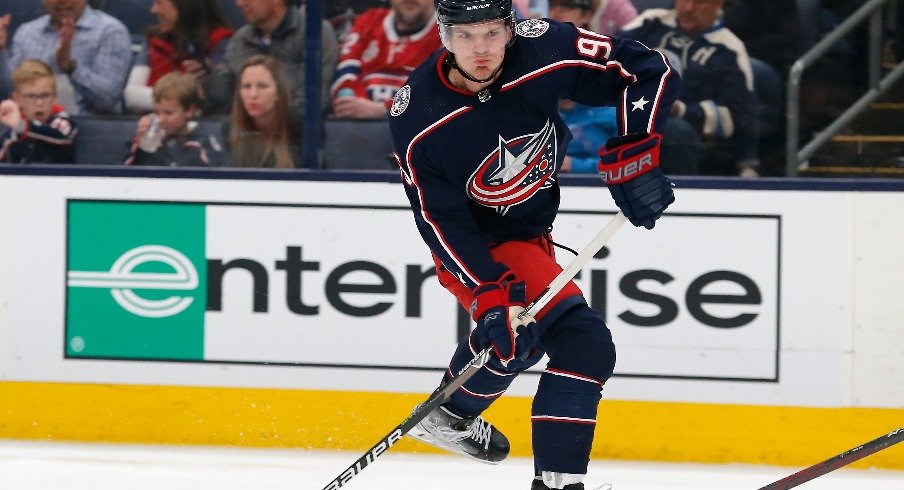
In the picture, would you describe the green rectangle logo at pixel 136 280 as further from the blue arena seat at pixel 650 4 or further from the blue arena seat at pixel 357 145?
the blue arena seat at pixel 650 4

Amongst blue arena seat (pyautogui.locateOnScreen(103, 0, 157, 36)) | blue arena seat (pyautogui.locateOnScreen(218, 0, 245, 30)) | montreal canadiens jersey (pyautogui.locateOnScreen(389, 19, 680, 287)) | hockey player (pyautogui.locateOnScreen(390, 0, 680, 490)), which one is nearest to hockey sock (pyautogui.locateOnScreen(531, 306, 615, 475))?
hockey player (pyautogui.locateOnScreen(390, 0, 680, 490))

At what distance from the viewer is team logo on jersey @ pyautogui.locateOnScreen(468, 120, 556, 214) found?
2.95m

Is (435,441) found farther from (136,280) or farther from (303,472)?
(136,280)

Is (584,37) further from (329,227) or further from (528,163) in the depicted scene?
(329,227)

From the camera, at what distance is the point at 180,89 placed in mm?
4219

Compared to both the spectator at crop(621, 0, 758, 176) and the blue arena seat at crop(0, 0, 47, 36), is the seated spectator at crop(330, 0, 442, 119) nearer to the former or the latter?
the spectator at crop(621, 0, 758, 176)

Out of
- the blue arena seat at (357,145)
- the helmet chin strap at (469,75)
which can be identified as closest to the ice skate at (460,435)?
the helmet chin strap at (469,75)

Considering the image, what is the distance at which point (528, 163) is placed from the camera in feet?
9.77

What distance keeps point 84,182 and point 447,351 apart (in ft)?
3.84

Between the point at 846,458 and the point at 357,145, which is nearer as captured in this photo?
the point at 846,458

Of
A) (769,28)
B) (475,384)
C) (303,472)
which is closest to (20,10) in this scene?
(303,472)

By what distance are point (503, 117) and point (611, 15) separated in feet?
4.04

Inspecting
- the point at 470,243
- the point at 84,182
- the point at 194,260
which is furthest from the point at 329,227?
the point at 470,243

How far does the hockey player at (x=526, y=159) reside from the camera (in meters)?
2.81
